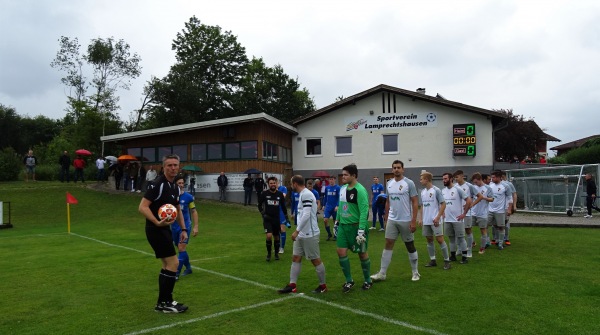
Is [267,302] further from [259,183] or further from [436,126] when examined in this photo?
[436,126]

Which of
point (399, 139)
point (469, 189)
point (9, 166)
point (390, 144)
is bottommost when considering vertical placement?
point (469, 189)

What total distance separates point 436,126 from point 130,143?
22.9 m

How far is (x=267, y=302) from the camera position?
6.47m

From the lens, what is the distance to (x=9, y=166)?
33969mm

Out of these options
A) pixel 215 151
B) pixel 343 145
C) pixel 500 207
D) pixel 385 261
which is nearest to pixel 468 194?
pixel 500 207

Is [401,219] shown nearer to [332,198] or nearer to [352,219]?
[352,219]

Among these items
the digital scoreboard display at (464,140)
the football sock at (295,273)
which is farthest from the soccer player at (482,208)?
the digital scoreboard display at (464,140)

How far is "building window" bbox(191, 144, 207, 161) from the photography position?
101ft

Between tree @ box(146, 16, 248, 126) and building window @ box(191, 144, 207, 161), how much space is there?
19.0m

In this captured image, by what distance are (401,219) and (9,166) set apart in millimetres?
35952

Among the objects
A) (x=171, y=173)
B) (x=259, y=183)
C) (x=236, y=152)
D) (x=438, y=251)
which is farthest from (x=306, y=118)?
(x=171, y=173)

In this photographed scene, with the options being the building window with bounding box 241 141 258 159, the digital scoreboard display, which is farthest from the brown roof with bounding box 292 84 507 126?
the building window with bounding box 241 141 258 159

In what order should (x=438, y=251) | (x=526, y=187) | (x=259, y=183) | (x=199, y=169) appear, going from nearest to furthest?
(x=438, y=251) → (x=526, y=187) → (x=259, y=183) → (x=199, y=169)

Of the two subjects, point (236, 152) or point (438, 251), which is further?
point (236, 152)
